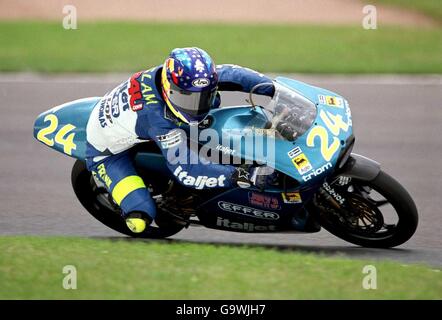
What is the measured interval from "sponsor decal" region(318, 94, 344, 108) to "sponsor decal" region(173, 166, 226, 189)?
1.02 metres

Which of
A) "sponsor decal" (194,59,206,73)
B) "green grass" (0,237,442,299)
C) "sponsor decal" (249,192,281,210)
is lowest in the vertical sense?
"green grass" (0,237,442,299)


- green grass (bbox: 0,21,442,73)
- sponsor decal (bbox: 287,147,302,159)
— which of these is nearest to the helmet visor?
sponsor decal (bbox: 287,147,302,159)

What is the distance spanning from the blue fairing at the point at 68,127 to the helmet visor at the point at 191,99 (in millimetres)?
1027

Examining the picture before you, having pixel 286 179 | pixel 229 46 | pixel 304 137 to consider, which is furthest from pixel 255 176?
pixel 229 46

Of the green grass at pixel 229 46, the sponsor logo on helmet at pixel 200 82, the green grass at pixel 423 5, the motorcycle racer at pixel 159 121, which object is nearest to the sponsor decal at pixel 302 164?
the motorcycle racer at pixel 159 121

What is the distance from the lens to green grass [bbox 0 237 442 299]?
609 cm

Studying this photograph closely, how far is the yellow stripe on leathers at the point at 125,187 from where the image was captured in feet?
23.9

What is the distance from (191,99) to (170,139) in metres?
0.33

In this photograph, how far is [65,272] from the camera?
6.43 metres

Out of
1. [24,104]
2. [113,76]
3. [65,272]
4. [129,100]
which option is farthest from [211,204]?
[113,76]

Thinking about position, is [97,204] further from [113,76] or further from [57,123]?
[113,76]

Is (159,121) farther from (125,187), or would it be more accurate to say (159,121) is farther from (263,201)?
(263,201)

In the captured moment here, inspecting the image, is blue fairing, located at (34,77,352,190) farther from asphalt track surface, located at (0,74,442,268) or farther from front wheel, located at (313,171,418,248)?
asphalt track surface, located at (0,74,442,268)

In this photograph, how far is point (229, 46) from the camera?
48.9 feet
